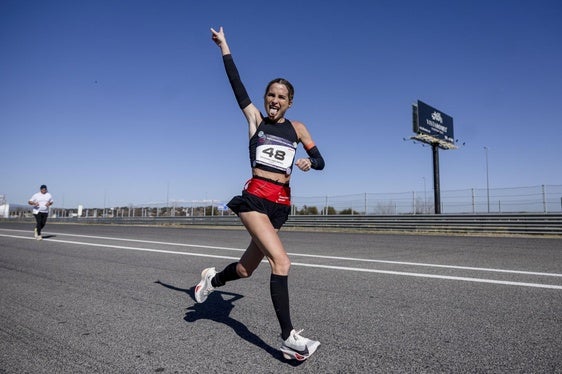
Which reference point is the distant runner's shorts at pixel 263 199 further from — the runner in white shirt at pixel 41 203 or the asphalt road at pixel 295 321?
the runner in white shirt at pixel 41 203

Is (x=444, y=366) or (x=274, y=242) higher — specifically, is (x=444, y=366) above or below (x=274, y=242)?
below

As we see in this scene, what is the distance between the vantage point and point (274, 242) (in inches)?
106

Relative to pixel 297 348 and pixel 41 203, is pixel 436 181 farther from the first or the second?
pixel 297 348

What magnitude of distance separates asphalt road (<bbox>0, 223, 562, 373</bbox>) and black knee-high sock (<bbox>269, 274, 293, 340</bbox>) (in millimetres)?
195

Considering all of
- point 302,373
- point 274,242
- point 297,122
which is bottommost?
point 302,373

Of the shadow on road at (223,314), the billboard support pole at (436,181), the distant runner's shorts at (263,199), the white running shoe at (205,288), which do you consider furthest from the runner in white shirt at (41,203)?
the billboard support pole at (436,181)

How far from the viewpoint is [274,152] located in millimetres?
2941

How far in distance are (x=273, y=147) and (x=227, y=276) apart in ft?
4.18

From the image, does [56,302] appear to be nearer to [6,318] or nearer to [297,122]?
[6,318]

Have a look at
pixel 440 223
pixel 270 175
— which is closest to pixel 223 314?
pixel 270 175

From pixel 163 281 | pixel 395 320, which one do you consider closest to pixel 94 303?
pixel 163 281

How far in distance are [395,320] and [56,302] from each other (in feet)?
11.2

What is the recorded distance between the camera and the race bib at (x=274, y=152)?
2930 millimetres

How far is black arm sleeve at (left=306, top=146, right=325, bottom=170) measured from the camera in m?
3.01
